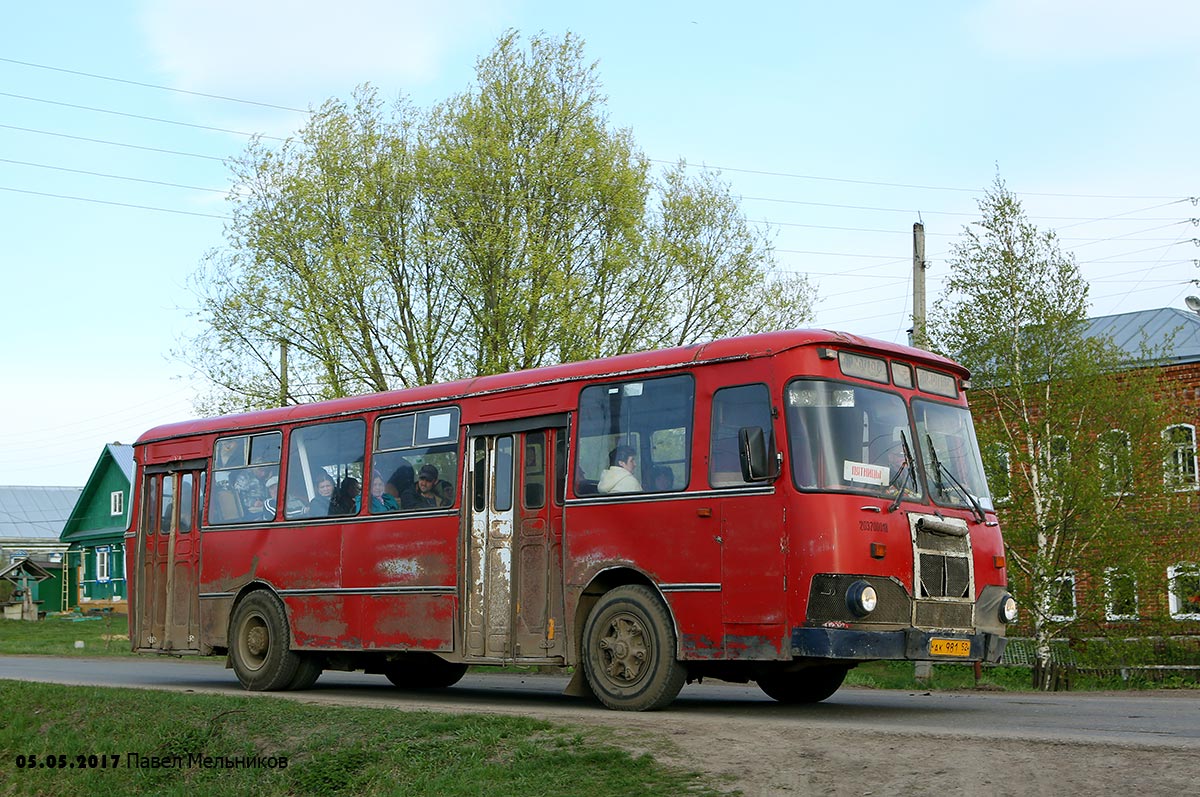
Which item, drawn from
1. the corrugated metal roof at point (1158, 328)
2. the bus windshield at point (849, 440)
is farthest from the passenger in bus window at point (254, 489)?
the corrugated metal roof at point (1158, 328)

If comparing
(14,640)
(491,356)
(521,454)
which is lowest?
(14,640)

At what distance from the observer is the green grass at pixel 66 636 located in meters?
33.1

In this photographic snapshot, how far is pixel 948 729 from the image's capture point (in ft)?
33.5

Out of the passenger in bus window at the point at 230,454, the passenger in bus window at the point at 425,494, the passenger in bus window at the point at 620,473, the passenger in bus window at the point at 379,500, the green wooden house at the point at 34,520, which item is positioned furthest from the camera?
the green wooden house at the point at 34,520

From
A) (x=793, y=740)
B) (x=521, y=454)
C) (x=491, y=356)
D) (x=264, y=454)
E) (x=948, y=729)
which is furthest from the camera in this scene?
(x=491, y=356)

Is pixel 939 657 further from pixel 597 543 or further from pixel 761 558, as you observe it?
pixel 597 543

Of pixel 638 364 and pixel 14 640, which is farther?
pixel 14 640

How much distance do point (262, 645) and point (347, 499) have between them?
2.22 m

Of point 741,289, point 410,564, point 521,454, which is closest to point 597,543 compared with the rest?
point 521,454

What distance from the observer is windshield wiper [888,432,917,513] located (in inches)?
461

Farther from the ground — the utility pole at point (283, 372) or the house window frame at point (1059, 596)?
the utility pole at point (283, 372)

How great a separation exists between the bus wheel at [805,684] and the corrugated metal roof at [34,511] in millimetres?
74937

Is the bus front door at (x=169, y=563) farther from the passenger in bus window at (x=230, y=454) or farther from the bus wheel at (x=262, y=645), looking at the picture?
the bus wheel at (x=262, y=645)

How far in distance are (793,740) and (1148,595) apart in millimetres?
15647
